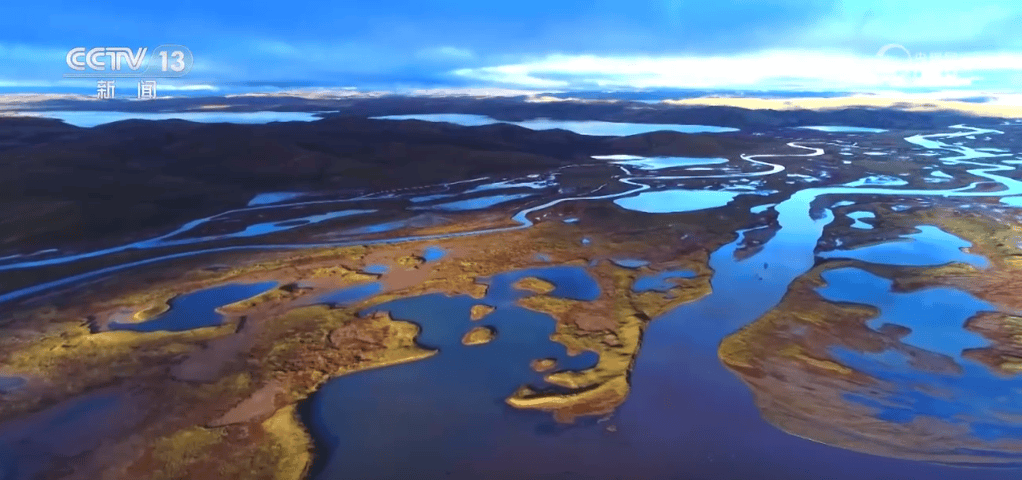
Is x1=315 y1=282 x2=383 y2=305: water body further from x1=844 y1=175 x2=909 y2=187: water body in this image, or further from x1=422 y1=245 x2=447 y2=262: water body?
x1=844 y1=175 x2=909 y2=187: water body

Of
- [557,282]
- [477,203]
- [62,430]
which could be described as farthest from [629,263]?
[62,430]

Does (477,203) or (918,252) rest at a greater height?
(477,203)

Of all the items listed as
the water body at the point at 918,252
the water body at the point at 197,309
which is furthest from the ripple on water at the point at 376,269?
the water body at the point at 918,252

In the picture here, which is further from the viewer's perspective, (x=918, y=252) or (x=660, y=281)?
(x=918, y=252)

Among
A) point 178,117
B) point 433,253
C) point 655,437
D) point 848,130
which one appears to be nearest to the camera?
point 655,437

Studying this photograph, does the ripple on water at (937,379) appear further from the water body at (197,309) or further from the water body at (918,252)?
the water body at (197,309)

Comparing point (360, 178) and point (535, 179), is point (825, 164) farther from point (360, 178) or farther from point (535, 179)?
point (360, 178)

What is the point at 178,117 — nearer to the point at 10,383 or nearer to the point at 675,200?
the point at 675,200

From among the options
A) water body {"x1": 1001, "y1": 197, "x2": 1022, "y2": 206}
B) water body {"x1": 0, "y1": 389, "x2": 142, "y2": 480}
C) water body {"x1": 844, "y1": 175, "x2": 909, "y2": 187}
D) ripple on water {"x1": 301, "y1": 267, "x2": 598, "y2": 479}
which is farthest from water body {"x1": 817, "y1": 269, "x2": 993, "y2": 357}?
water body {"x1": 844, "y1": 175, "x2": 909, "y2": 187}
